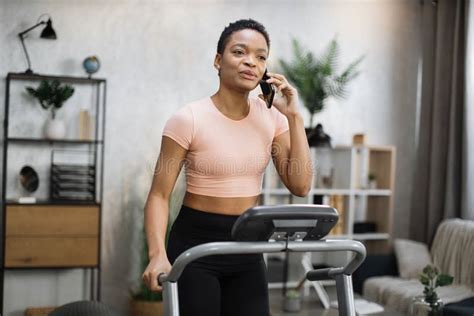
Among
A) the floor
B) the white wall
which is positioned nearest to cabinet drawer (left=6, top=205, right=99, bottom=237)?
the white wall

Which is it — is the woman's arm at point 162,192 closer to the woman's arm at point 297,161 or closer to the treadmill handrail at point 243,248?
the treadmill handrail at point 243,248

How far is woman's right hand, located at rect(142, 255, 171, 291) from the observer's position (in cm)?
159

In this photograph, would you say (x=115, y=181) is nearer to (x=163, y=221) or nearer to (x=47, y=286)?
(x=47, y=286)

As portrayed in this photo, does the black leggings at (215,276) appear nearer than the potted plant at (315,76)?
Yes

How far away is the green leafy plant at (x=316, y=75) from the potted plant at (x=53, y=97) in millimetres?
1601

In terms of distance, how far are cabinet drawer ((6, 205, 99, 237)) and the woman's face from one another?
258 cm

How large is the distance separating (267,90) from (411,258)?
3096 millimetres

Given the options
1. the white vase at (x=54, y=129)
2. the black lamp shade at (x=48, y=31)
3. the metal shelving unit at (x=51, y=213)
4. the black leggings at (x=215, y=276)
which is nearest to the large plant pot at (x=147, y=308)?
the metal shelving unit at (x=51, y=213)

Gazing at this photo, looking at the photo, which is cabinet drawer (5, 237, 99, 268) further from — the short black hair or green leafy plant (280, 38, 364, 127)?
the short black hair

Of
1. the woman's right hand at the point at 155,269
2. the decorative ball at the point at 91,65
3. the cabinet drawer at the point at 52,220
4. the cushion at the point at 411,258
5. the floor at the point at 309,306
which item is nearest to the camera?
the woman's right hand at the point at 155,269

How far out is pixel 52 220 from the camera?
4051mm

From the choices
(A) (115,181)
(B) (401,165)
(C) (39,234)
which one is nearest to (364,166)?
(B) (401,165)

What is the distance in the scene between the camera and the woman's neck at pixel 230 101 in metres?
1.79

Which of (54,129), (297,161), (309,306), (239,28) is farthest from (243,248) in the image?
(309,306)
